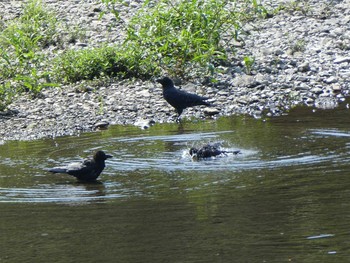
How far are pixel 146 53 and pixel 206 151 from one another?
16.6 ft

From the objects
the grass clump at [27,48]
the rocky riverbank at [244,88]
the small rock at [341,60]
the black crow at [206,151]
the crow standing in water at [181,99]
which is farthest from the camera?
the small rock at [341,60]

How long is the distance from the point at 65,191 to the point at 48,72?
5.96 meters

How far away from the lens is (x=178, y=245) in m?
7.22

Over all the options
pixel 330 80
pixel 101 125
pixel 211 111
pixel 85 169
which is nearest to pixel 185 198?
pixel 85 169

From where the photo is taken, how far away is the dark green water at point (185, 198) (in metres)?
7.16

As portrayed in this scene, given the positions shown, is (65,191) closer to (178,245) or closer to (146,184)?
(146,184)

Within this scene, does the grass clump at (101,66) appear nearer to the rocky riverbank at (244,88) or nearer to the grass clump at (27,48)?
the rocky riverbank at (244,88)

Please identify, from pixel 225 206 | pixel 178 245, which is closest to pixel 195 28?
pixel 225 206

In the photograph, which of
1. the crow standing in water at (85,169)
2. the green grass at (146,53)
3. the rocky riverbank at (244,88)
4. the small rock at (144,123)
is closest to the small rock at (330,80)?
the rocky riverbank at (244,88)

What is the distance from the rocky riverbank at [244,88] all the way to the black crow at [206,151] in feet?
8.97

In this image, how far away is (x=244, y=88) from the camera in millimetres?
14656

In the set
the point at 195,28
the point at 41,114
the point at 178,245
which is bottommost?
the point at 178,245

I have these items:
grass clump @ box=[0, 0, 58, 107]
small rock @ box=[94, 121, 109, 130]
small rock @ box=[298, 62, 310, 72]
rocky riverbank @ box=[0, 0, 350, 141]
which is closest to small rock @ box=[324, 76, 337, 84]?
rocky riverbank @ box=[0, 0, 350, 141]

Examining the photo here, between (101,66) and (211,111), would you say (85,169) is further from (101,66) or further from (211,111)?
(101,66)
